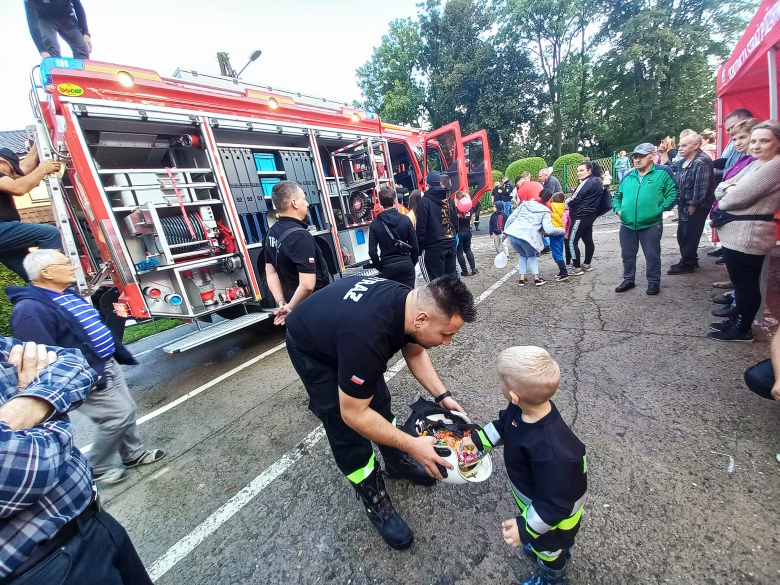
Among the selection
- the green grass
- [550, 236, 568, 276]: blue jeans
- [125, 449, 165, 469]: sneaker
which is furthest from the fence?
[125, 449, 165, 469]: sneaker

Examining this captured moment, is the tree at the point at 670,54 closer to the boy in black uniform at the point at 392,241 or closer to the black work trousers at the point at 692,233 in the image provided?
the black work trousers at the point at 692,233

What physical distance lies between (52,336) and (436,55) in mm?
30390

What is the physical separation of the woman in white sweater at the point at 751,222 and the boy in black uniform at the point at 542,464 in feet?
9.40

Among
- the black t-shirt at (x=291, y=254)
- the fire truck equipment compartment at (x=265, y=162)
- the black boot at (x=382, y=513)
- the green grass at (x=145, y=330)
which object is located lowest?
the black boot at (x=382, y=513)

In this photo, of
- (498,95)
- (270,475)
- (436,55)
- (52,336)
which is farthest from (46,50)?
(436,55)

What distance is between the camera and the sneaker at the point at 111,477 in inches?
102

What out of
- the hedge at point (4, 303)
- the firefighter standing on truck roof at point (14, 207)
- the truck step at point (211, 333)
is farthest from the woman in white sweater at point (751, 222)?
the hedge at point (4, 303)

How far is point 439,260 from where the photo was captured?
5121 mm

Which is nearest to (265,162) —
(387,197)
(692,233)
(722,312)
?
(387,197)

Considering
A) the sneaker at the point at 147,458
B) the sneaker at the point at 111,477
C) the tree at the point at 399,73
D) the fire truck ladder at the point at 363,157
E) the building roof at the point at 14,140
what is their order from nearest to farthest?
the sneaker at the point at 111,477 → the sneaker at the point at 147,458 → the fire truck ladder at the point at 363,157 → the building roof at the point at 14,140 → the tree at the point at 399,73

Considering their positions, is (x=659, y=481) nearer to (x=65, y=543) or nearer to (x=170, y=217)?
(x=65, y=543)

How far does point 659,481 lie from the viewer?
1.87 metres

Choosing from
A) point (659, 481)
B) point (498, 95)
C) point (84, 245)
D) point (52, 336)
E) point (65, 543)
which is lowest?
point (659, 481)

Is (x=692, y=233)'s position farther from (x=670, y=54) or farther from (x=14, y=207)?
(x=670, y=54)
